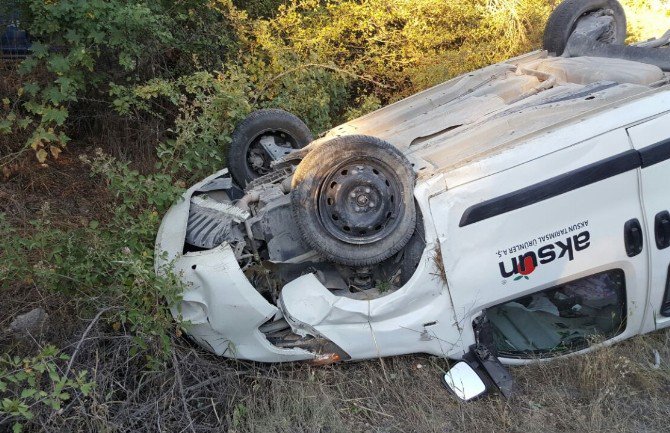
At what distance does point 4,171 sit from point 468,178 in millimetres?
4031

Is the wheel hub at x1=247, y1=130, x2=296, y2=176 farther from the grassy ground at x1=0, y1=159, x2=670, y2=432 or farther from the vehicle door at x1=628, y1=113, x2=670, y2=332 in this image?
the vehicle door at x1=628, y1=113, x2=670, y2=332

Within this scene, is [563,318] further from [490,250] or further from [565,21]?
[565,21]

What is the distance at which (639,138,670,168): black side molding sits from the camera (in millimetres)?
3623

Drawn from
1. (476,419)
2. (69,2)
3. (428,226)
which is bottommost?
(476,419)

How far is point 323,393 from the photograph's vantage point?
12.1 feet

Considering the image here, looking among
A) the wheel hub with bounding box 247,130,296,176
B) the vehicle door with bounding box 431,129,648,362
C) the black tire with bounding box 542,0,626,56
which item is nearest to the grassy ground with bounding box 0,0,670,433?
the vehicle door with bounding box 431,129,648,362

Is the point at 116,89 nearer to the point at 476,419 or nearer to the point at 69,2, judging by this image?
the point at 69,2

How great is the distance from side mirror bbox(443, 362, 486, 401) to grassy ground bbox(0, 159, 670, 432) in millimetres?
54

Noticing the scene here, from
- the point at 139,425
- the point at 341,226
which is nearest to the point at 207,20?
the point at 341,226

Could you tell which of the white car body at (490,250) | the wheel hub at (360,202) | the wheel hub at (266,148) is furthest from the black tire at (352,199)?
the wheel hub at (266,148)

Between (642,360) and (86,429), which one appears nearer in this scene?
(86,429)

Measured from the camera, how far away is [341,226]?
3.75m

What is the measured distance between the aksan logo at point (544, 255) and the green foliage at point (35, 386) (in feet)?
7.05

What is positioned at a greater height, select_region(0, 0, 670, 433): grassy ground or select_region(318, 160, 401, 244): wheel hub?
select_region(318, 160, 401, 244): wheel hub
